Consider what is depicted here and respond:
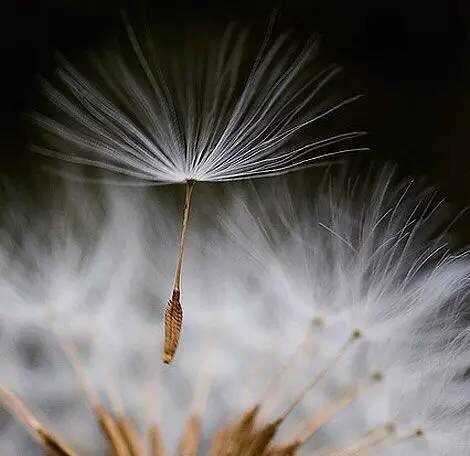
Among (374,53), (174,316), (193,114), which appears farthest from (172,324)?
(374,53)

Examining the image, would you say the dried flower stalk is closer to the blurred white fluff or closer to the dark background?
the blurred white fluff

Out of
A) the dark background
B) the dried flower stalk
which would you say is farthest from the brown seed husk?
the dark background

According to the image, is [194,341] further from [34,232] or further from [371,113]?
[371,113]

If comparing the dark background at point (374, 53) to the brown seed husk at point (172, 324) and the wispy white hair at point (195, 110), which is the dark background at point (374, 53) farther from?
the brown seed husk at point (172, 324)

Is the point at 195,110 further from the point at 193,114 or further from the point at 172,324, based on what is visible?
the point at 172,324

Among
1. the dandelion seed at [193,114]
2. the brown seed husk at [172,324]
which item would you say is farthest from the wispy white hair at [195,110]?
the brown seed husk at [172,324]

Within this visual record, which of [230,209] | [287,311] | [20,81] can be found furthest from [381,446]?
[20,81]
